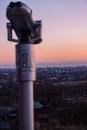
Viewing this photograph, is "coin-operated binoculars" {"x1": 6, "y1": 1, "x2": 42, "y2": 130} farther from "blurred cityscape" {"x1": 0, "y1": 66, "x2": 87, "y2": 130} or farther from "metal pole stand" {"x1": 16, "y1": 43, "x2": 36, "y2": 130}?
"blurred cityscape" {"x1": 0, "y1": 66, "x2": 87, "y2": 130}

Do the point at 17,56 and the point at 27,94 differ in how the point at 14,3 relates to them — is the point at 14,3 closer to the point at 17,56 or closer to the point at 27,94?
the point at 17,56

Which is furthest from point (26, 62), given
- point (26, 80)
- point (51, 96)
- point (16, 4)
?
point (51, 96)

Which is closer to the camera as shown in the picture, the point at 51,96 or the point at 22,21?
the point at 22,21

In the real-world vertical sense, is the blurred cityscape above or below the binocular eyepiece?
below

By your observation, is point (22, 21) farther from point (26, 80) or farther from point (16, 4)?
point (26, 80)

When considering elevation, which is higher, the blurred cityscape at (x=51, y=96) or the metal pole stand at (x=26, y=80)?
the metal pole stand at (x=26, y=80)

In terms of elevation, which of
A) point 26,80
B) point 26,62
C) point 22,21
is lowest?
point 26,80

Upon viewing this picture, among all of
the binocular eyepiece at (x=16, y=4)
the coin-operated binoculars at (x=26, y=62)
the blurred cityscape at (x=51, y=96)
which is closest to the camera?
the binocular eyepiece at (x=16, y=4)

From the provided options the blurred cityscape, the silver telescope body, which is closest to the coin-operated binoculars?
the silver telescope body

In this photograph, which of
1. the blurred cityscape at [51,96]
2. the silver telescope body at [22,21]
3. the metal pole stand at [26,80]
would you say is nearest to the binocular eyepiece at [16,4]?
the silver telescope body at [22,21]

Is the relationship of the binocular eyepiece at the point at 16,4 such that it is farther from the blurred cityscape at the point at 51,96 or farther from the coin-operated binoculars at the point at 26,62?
the blurred cityscape at the point at 51,96
